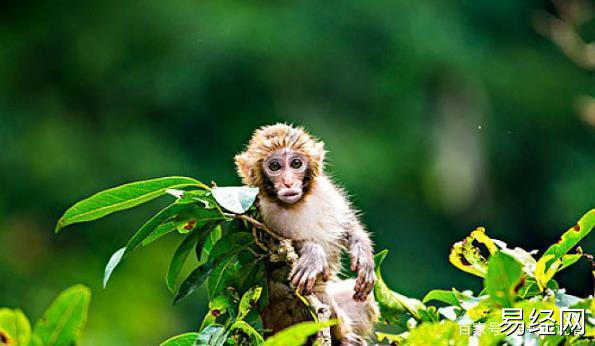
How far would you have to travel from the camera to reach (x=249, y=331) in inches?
77.4

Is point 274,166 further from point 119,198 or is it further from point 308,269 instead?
point 119,198

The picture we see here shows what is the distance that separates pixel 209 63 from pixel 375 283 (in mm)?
7099

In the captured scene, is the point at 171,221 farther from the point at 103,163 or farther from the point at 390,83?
the point at 390,83

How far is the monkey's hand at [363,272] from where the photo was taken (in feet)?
7.84

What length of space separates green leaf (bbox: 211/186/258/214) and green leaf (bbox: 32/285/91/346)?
0.53 meters

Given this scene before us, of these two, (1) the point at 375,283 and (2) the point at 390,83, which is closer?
(1) the point at 375,283

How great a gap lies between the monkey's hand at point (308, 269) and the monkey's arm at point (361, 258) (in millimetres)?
74

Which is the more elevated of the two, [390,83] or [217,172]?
[390,83]

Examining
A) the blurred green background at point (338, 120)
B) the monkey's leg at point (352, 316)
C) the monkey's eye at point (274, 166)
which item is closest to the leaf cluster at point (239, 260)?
the monkey's leg at point (352, 316)

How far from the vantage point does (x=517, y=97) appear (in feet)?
31.9

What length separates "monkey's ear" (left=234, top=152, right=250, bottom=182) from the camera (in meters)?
2.82

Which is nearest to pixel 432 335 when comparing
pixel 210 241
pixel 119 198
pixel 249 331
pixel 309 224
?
pixel 249 331

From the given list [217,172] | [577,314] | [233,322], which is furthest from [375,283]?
[217,172]

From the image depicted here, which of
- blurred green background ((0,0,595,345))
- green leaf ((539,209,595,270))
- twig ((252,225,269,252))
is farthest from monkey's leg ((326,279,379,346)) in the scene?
blurred green background ((0,0,595,345))
